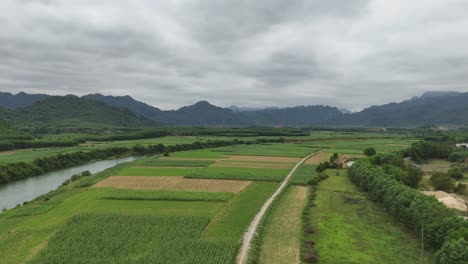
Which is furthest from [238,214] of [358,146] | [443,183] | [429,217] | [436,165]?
[358,146]

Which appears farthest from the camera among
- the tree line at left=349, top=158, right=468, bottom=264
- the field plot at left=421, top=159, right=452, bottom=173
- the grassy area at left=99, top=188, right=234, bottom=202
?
the field plot at left=421, top=159, right=452, bottom=173

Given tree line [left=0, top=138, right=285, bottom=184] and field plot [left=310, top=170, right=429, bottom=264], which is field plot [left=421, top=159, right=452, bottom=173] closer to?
field plot [left=310, top=170, right=429, bottom=264]

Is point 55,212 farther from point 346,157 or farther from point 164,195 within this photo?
point 346,157

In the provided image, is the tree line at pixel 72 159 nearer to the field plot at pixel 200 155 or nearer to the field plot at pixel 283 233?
the field plot at pixel 200 155

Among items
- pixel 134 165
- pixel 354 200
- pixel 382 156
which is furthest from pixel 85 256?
pixel 382 156

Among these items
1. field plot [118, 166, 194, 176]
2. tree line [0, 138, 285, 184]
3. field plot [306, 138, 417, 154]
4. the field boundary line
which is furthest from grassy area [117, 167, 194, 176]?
field plot [306, 138, 417, 154]
